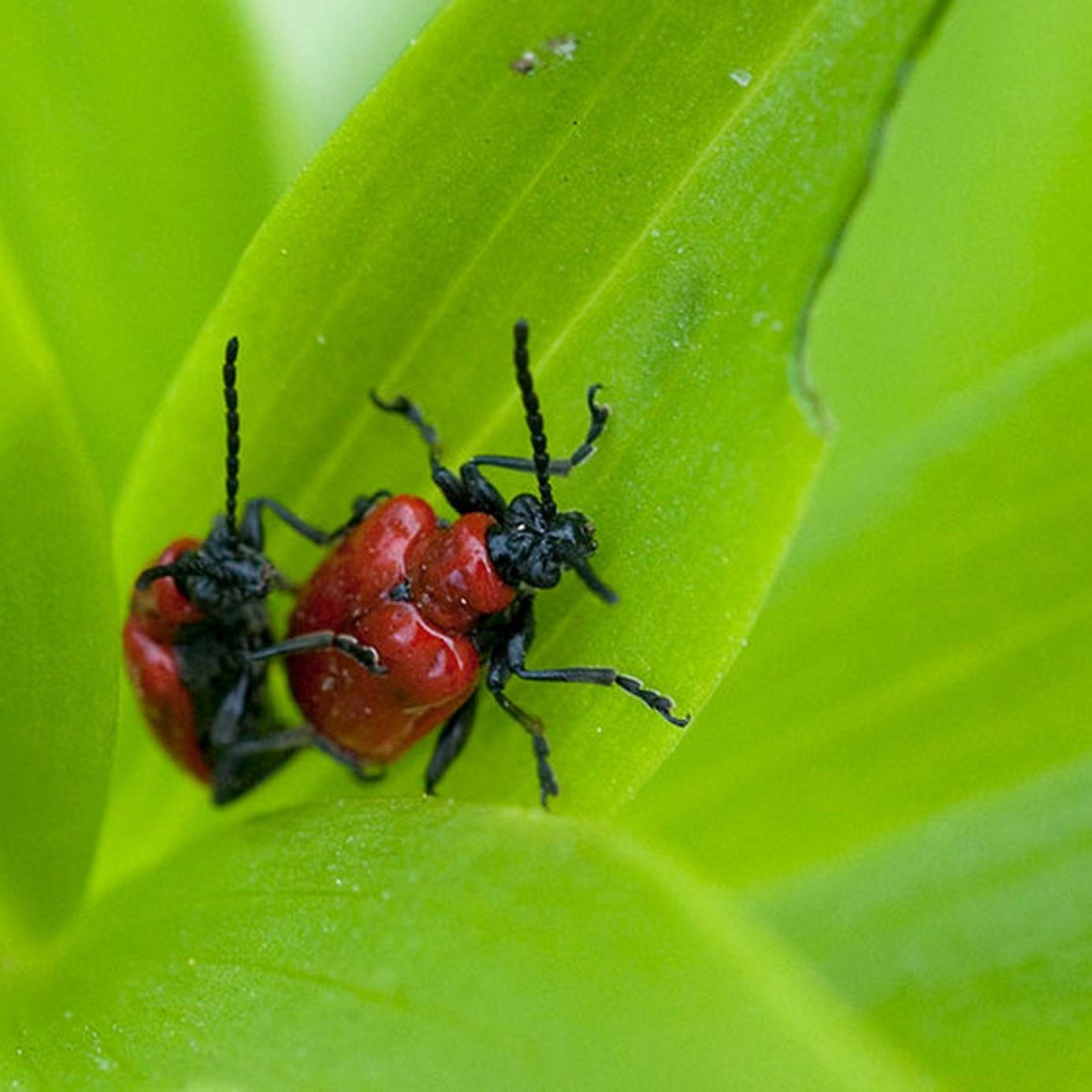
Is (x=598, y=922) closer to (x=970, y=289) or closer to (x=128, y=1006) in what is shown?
(x=128, y=1006)

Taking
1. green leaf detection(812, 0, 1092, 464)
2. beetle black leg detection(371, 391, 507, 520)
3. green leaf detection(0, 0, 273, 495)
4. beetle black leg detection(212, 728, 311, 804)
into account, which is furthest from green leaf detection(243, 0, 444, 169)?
beetle black leg detection(212, 728, 311, 804)

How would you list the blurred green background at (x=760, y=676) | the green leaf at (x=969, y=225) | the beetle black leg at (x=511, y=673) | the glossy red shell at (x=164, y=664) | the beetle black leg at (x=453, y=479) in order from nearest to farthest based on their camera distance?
the blurred green background at (x=760, y=676) < the beetle black leg at (x=511, y=673) < the beetle black leg at (x=453, y=479) < the glossy red shell at (x=164, y=664) < the green leaf at (x=969, y=225)

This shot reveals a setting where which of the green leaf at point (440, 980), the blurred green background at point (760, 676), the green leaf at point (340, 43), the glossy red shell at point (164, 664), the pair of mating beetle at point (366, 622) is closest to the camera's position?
the green leaf at point (440, 980)

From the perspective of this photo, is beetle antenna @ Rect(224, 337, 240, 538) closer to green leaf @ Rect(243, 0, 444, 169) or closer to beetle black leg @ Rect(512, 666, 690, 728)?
beetle black leg @ Rect(512, 666, 690, 728)

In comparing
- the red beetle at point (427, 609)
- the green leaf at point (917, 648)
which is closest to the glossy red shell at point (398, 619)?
the red beetle at point (427, 609)

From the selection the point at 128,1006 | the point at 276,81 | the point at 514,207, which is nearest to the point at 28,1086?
the point at 128,1006

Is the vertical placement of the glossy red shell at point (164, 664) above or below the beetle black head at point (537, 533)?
below

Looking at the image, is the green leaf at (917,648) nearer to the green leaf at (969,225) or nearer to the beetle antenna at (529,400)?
the green leaf at (969,225)

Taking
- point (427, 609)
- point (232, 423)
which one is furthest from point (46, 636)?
point (427, 609)
